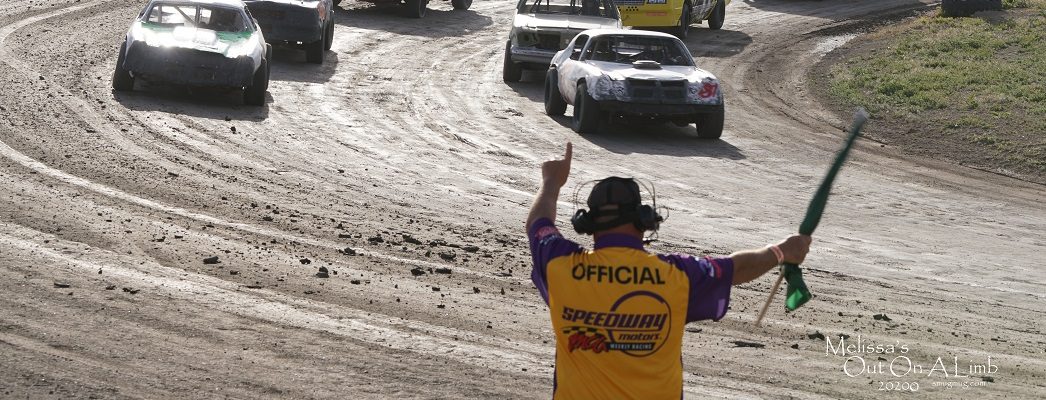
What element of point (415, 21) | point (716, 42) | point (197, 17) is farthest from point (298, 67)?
point (716, 42)

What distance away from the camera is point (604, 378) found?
3.70 meters

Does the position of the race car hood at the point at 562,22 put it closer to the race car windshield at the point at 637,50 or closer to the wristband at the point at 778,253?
the race car windshield at the point at 637,50

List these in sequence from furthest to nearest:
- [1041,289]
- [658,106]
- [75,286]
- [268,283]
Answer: [658,106] → [1041,289] → [268,283] → [75,286]

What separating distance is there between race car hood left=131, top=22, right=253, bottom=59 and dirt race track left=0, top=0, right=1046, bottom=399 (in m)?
0.75

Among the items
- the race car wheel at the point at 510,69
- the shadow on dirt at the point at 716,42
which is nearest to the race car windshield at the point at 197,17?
the race car wheel at the point at 510,69

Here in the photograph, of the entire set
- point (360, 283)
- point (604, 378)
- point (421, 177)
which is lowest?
point (421, 177)

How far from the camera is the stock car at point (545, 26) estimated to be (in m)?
20.6

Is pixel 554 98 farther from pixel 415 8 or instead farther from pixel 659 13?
pixel 415 8

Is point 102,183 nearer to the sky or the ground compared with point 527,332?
nearer to the ground

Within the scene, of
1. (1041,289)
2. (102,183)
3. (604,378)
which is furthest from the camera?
(102,183)

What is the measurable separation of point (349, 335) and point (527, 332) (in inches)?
43.1

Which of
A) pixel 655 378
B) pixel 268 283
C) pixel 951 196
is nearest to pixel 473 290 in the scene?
pixel 268 283

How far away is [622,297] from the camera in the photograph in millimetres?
3656

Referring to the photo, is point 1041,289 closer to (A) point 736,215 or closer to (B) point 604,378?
(A) point 736,215
